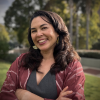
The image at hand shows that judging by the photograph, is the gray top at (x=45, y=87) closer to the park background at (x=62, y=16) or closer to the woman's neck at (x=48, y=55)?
the woman's neck at (x=48, y=55)

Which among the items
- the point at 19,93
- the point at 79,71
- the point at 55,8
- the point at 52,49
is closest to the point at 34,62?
the point at 52,49

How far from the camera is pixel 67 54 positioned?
1403 mm

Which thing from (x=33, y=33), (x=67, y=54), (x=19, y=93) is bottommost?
(x=19, y=93)

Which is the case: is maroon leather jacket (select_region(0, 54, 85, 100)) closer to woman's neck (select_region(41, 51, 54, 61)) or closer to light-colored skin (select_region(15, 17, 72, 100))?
light-colored skin (select_region(15, 17, 72, 100))

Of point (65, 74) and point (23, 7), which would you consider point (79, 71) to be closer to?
point (65, 74)

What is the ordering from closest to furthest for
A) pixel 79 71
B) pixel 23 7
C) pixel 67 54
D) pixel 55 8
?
1. pixel 79 71
2. pixel 67 54
3. pixel 55 8
4. pixel 23 7

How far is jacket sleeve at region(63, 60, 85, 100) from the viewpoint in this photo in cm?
117

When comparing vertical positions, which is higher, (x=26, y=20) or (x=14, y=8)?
(x=14, y=8)

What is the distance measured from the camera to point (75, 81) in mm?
1193

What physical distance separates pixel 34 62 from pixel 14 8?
10041mm

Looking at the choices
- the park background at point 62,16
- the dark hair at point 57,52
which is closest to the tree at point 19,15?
the park background at point 62,16

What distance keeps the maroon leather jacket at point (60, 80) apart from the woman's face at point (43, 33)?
315 mm

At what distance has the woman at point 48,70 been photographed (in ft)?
4.00

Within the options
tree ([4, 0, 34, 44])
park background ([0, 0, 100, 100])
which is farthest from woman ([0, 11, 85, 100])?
tree ([4, 0, 34, 44])
